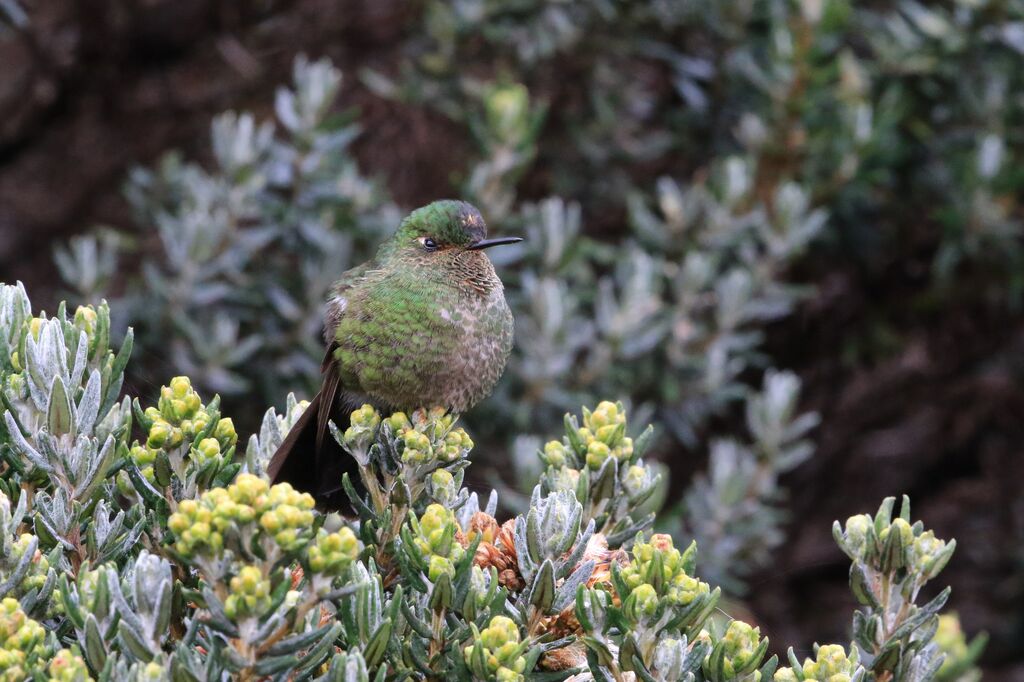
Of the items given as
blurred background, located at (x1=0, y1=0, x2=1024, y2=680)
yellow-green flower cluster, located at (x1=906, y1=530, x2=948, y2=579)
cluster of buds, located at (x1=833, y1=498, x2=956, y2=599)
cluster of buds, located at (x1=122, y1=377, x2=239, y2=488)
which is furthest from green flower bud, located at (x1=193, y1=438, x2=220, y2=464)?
blurred background, located at (x1=0, y1=0, x2=1024, y2=680)

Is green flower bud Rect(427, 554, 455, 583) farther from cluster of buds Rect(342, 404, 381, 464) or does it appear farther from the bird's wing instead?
the bird's wing

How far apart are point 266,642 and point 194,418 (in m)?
0.52

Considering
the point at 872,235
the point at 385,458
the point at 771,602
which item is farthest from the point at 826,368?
the point at 385,458

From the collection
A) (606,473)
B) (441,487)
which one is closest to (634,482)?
(606,473)

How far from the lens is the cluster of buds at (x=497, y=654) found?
68.8 inches

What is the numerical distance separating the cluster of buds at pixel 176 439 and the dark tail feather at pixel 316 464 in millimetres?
678

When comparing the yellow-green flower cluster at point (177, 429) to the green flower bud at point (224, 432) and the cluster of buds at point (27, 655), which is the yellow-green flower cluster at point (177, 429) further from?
the cluster of buds at point (27, 655)

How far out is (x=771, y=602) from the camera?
20.9 feet

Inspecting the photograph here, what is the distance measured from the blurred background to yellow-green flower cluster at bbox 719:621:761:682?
2.46 meters

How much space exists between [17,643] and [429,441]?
0.78m

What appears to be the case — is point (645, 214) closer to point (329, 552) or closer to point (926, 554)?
point (926, 554)

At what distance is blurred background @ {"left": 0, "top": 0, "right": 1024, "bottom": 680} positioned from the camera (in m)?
4.81

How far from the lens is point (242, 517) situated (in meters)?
1.58

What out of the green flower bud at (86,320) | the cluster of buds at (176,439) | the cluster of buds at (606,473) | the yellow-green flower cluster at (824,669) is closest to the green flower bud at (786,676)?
the yellow-green flower cluster at (824,669)
